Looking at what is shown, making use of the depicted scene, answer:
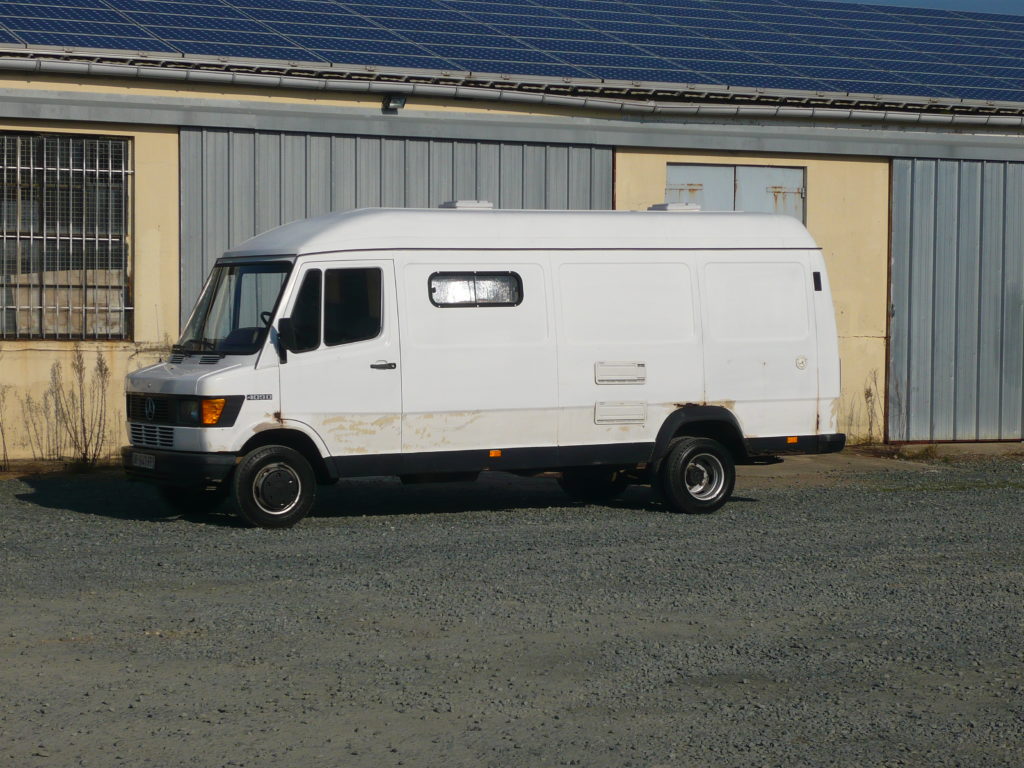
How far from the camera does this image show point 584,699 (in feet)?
20.6

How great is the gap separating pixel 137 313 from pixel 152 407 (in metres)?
4.42

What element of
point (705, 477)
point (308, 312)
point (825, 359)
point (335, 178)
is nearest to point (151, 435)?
point (308, 312)

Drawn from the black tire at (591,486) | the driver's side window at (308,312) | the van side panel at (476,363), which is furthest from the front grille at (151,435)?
the black tire at (591,486)

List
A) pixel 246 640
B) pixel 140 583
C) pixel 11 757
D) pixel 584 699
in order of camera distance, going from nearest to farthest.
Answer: pixel 11 757 → pixel 584 699 → pixel 246 640 → pixel 140 583

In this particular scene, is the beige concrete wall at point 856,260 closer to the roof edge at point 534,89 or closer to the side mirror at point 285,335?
the roof edge at point 534,89

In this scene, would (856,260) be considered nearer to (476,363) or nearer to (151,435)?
(476,363)

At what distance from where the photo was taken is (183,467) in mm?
11062

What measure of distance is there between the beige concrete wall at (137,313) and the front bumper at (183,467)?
4.20 meters

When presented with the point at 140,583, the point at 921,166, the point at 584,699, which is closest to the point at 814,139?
the point at 921,166

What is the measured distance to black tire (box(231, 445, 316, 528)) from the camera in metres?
11.1

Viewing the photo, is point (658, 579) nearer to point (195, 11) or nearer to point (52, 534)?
point (52, 534)

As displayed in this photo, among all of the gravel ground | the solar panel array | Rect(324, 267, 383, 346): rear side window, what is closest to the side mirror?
Rect(324, 267, 383, 346): rear side window

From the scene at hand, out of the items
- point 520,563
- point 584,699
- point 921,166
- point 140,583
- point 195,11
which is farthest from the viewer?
point 921,166

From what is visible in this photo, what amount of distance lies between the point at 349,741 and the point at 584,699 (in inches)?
43.8
